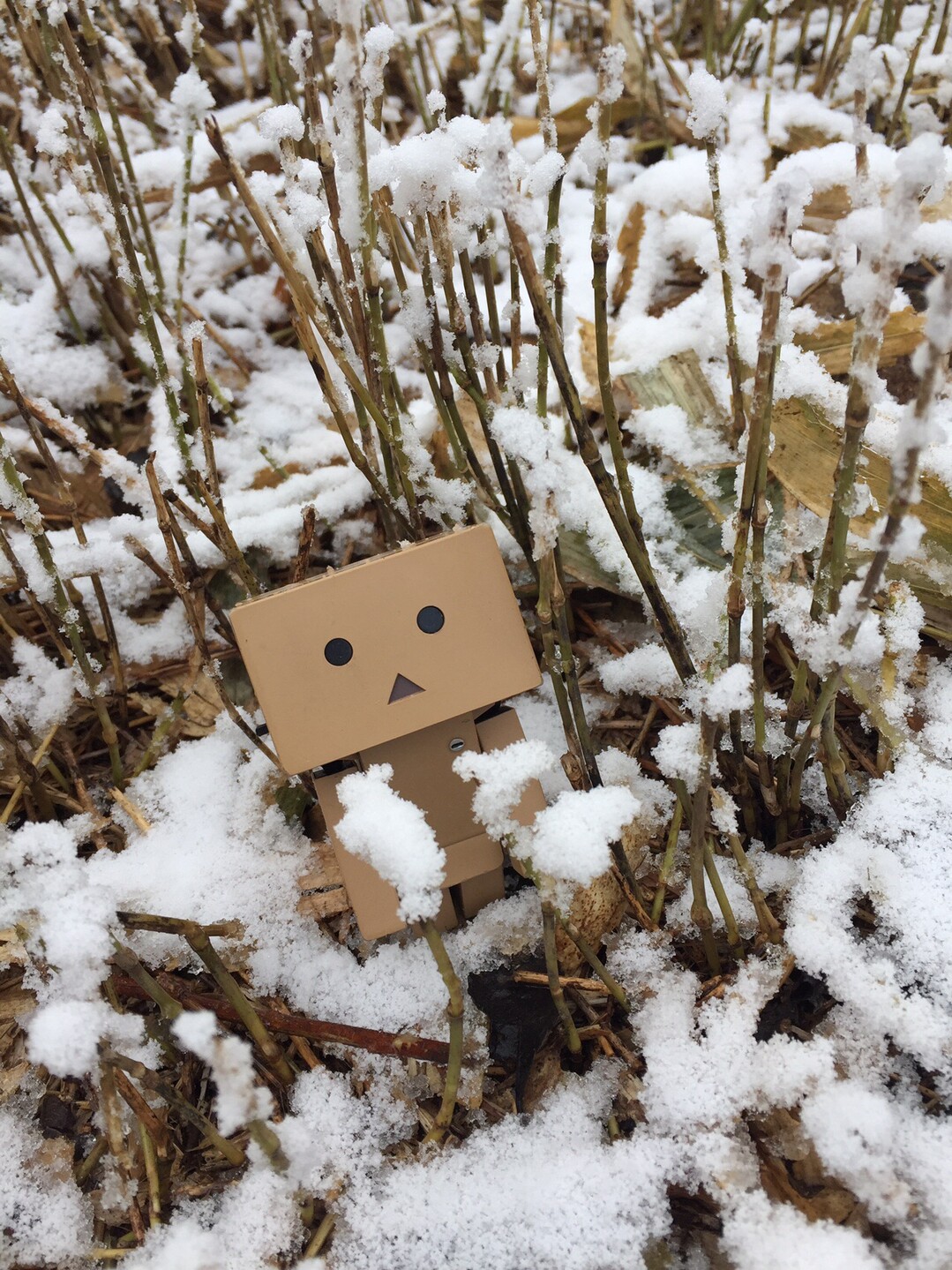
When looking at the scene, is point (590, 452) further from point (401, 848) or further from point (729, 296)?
point (401, 848)

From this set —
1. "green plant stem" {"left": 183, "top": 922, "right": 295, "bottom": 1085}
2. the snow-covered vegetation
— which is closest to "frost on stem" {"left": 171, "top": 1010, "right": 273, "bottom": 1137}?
the snow-covered vegetation

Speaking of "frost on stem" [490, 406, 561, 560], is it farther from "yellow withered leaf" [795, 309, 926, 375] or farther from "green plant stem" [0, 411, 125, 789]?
"yellow withered leaf" [795, 309, 926, 375]

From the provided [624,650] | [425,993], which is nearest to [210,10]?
[624,650]

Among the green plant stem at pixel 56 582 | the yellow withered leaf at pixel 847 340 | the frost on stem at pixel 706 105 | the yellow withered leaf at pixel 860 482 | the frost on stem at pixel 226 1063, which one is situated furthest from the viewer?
the yellow withered leaf at pixel 847 340

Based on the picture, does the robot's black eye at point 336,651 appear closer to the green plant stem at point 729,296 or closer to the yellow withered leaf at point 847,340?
Result: the green plant stem at point 729,296

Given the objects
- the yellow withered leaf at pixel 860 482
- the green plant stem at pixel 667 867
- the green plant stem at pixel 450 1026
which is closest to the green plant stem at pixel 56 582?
the green plant stem at pixel 450 1026

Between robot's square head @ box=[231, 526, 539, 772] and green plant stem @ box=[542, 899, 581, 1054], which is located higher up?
robot's square head @ box=[231, 526, 539, 772]
